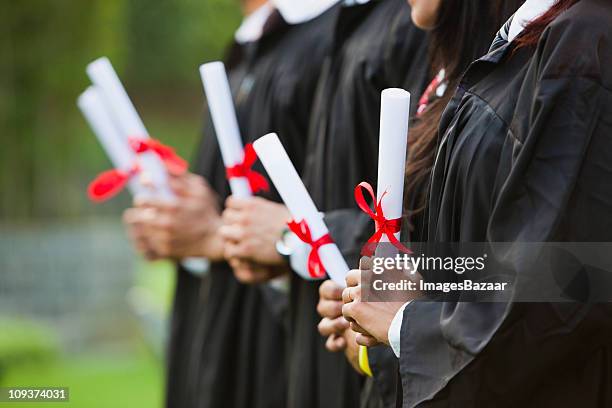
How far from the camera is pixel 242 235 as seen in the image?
97.8 inches

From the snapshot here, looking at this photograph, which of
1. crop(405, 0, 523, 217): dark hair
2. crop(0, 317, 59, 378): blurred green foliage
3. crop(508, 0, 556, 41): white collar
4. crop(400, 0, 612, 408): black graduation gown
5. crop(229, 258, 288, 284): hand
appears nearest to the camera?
crop(400, 0, 612, 408): black graduation gown

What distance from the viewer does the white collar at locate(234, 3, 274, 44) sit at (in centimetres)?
325

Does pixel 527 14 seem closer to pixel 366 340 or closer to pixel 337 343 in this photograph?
pixel 366 340

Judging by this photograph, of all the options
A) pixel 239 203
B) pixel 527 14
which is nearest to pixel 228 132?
pixel 239 203

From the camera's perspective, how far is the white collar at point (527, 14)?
58.0 inches

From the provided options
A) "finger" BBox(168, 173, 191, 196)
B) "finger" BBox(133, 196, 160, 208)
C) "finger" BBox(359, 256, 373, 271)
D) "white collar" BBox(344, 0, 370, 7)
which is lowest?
"finger" BBox(359, 256, 373, 271)

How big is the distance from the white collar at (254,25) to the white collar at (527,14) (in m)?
1.75

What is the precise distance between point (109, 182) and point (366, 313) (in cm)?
158

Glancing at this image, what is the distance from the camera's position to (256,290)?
2.98m

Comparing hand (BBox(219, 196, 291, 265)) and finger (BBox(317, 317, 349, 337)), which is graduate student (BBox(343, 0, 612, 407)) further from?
hand (BBox(219, 196, 291, 265))

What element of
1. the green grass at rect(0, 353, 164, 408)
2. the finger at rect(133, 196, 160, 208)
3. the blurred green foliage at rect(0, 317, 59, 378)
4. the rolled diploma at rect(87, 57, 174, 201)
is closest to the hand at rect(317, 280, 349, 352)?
the rolled diploma at rect(87, 57, 174, 201)

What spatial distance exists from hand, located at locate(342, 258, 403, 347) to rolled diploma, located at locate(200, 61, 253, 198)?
2.59 feet

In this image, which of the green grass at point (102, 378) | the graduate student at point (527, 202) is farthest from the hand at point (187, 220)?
the green grass at point (102, 378)

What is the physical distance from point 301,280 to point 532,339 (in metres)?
1.21
